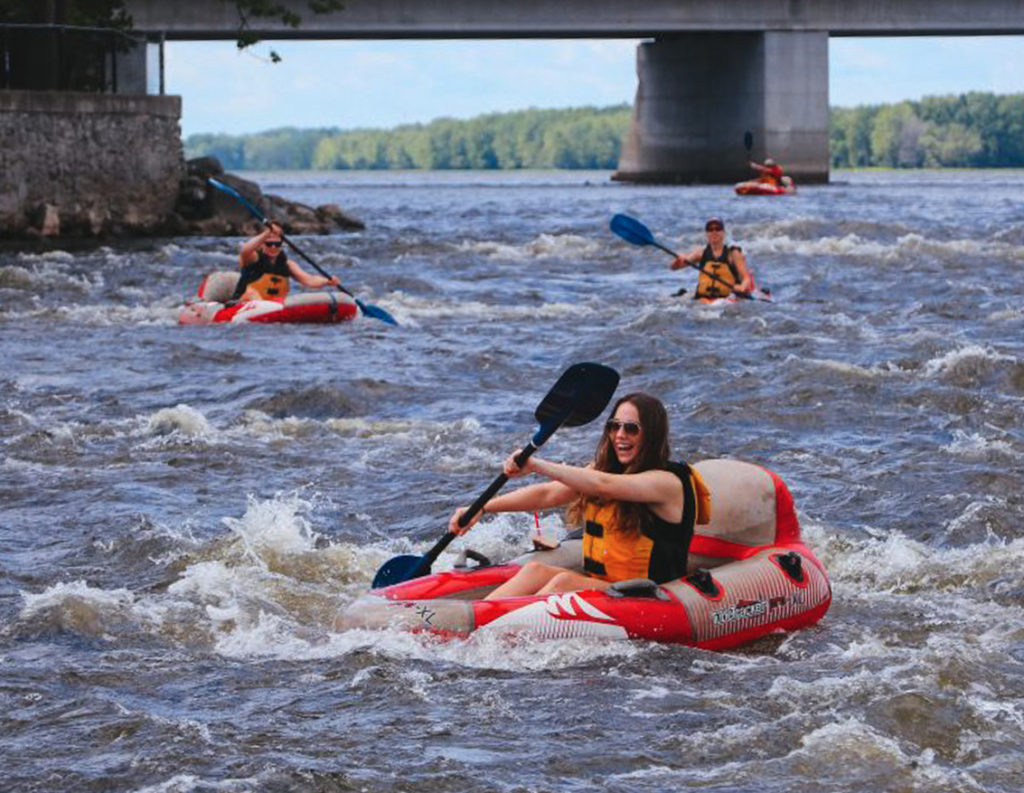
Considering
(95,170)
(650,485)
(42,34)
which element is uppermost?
(42,34)

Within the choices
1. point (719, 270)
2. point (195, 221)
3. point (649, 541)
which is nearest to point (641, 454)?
point (649, 541)

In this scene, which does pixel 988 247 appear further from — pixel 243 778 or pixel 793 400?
pixel 243 778

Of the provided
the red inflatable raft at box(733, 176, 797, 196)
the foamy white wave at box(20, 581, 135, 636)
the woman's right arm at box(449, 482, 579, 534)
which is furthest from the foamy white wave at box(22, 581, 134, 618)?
the red inflatable raft at box(733, 176, 797, 196)

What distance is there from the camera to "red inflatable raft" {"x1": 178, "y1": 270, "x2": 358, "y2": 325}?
61.2 feet

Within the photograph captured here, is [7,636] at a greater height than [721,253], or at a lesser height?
lesser

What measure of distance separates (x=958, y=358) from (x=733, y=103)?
164 feet

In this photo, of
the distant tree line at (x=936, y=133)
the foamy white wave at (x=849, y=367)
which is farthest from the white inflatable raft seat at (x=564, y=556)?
the distant tree line at (x=936, y=133)

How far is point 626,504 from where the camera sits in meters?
7.80

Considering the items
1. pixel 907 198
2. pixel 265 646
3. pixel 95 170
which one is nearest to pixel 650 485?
pixel 265 646

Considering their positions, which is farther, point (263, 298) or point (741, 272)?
point (741, 272)

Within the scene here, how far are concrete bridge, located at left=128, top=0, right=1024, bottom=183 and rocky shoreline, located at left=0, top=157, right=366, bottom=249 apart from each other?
43.4ft

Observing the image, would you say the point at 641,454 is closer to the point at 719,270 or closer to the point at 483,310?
the point at 719,270

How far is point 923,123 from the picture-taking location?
422 feet

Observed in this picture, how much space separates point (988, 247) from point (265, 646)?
22.0 metres
